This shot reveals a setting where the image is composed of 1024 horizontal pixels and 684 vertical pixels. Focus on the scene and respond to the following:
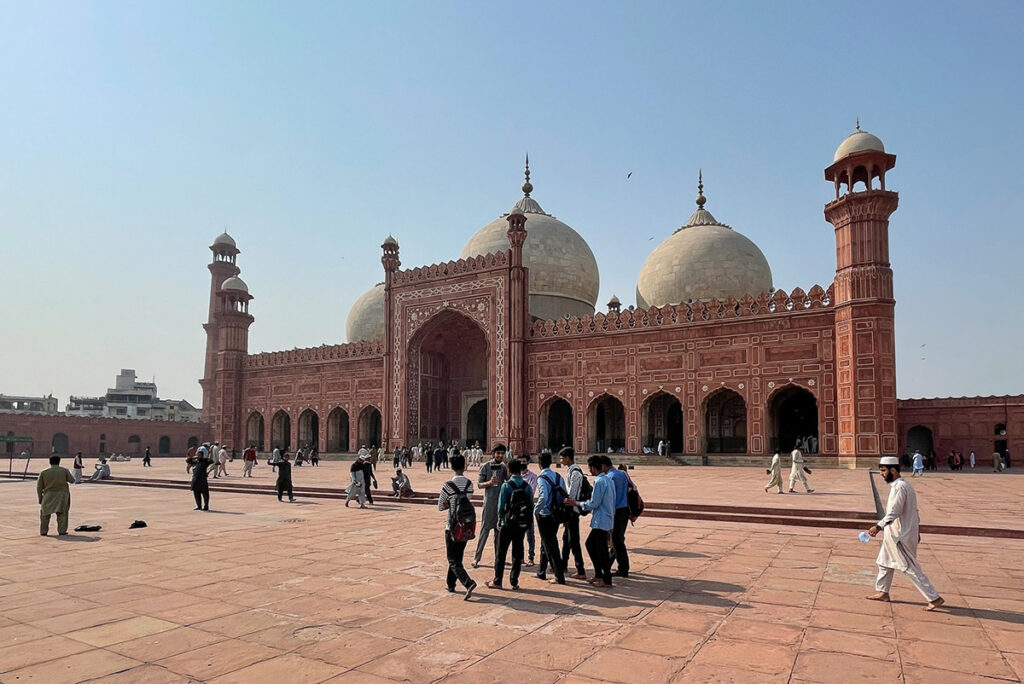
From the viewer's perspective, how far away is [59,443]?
39.4 metres

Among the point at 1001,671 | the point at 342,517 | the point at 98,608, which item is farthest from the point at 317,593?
the point at 342,517

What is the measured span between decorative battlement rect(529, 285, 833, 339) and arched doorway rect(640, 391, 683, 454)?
2.74m

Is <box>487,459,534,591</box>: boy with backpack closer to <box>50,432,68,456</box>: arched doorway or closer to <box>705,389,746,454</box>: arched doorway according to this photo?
<box>705,389,746,454</box>: arched doorway

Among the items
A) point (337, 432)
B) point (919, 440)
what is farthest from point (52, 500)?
point (919, 440)

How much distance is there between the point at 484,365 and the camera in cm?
3130

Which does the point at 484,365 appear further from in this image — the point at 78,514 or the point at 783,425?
the point at 78,514

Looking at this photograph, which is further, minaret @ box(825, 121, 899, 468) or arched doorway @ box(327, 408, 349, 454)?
arched doorway @ box(327, 408, 349, 454)

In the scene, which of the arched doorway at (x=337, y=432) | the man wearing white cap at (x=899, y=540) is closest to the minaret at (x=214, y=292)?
the arched doorway at (x=337, y=432)

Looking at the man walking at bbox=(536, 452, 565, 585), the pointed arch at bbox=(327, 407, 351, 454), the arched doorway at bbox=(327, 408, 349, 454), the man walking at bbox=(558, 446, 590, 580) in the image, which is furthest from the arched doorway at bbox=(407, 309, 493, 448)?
the man walking at bbox=(536, 452, 565, 585)

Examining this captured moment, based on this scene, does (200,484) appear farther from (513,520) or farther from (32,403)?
(32,403)

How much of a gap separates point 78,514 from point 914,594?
1139 centimetres

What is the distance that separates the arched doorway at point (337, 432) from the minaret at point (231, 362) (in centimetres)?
580

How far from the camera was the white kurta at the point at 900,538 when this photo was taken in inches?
187

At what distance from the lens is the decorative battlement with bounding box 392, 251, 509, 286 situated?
27497mm
